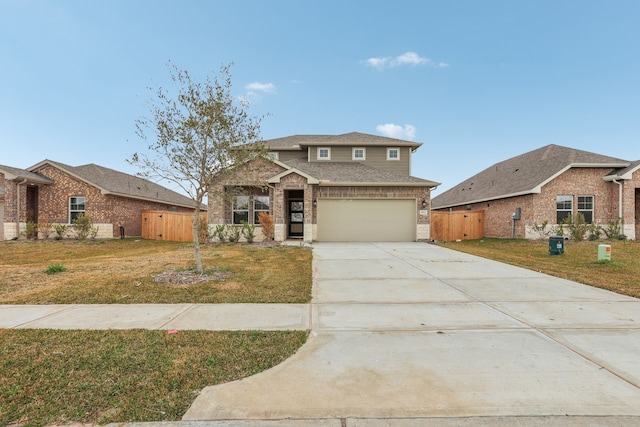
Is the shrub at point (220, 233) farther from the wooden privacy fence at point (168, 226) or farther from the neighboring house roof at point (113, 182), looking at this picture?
the neighboring house roof at point (113, 182)

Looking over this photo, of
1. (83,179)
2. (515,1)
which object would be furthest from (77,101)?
(515,1)

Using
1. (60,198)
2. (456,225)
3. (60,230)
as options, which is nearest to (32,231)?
(60,230)

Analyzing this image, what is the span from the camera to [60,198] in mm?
17047

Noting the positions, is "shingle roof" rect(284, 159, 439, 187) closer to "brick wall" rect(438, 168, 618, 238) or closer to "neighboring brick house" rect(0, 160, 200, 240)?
"brick wall" rect(438, 168, 618, 238)

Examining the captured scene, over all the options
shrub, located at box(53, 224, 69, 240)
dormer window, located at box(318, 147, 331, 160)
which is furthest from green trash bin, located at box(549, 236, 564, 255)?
shrub, located at box(53, 224, 69, 240)

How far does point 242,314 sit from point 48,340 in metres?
2.29

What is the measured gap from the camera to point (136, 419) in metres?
2.04

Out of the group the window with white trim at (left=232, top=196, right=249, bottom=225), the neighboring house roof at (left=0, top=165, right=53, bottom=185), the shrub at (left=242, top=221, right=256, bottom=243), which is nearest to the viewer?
the shrub at (left=242, top=221, right=256, bottom=243)

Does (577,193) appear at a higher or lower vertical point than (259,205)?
higher

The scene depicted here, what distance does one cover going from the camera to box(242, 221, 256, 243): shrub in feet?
48.7

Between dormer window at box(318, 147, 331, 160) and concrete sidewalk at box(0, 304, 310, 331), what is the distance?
50.6ft

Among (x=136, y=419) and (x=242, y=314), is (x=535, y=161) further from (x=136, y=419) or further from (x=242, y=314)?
(x=136, y=419)

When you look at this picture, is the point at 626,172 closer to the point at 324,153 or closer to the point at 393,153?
the point at 393,153

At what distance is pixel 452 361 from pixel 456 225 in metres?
18.3
